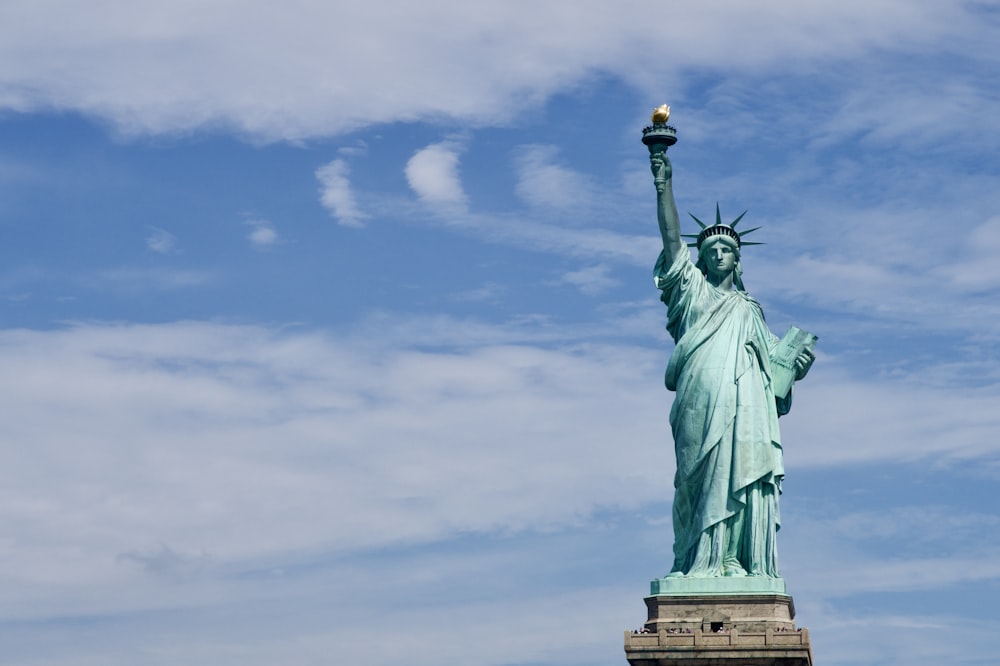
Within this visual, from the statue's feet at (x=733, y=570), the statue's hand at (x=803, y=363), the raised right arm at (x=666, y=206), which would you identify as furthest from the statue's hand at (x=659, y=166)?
the statue's feet at (x=733, y=570)

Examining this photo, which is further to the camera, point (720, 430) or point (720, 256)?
point (720, 256)

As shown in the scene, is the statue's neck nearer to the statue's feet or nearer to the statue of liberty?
the statue of liberty

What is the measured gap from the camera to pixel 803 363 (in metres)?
41.3

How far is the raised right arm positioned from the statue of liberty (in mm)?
19

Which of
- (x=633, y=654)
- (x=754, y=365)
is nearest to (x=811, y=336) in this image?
(x=754, y=365)

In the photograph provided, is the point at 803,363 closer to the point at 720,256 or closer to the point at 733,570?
the point at 720,256

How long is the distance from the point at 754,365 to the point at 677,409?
1658mm

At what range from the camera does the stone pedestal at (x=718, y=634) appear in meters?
37.9

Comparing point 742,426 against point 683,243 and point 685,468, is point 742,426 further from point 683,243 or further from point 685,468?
point 683,243

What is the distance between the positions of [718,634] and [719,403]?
4.35m

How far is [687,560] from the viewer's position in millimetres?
39469

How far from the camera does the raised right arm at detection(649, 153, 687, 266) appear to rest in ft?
134

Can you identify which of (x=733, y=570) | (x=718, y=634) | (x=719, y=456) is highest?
(x=719, y=456)

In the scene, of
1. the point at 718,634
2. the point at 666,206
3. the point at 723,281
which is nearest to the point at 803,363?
the point at 723,281
